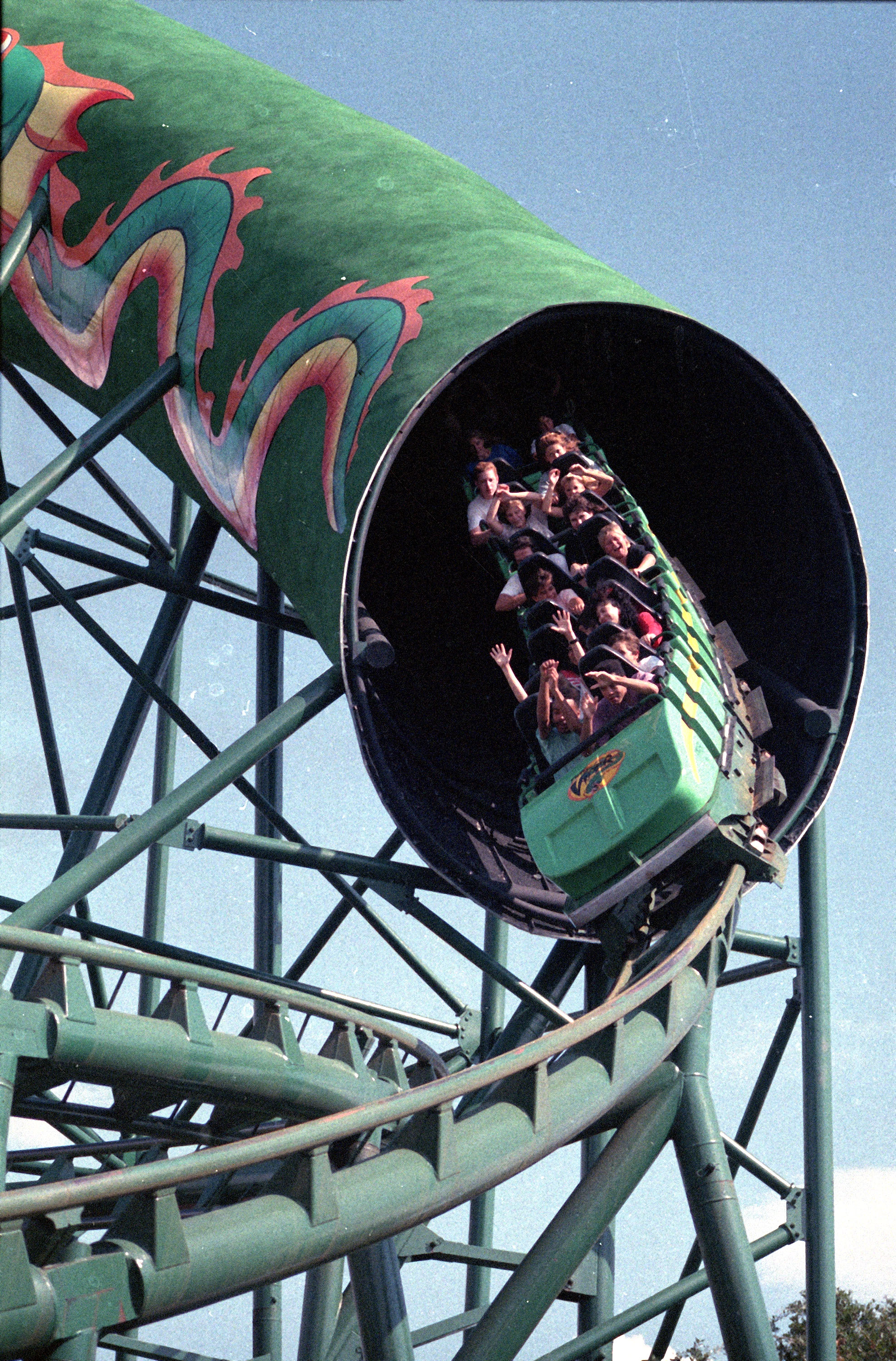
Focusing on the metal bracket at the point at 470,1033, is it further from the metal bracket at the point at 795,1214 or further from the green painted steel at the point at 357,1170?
the green painted steel at the point at 357,1170

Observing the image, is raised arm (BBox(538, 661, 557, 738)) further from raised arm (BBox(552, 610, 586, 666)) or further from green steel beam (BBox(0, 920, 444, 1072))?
green steel beam (BBox(0, 920, 444, 1072))

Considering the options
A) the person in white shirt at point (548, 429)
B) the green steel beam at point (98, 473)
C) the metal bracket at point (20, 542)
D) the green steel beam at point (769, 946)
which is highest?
the green steel beam at point (98, 473)

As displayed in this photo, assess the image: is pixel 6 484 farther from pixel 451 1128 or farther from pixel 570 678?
pixel 451 1128

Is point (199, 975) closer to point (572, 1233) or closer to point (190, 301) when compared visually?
point (572, 1233)

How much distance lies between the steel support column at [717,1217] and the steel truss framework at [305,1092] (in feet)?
0.04

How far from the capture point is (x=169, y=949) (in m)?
8.18

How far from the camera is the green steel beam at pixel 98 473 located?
10.3m

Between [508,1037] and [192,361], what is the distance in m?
4.13

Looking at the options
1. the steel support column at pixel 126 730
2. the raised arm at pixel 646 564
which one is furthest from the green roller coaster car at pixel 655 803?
the steel support column at pixel 126 730

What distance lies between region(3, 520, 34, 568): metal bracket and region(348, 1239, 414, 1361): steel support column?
3.91m

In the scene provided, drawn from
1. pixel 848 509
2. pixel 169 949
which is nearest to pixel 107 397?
pixel 169 949

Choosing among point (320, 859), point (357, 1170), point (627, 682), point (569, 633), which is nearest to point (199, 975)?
point (357, 1170)

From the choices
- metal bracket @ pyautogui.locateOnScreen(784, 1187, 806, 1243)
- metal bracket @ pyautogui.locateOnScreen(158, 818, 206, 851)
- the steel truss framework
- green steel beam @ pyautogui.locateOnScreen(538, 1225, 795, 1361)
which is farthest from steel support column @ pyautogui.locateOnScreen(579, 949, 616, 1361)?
metal bracket @ pyautogui.locateOnScreen(158, 818, 206, 851)

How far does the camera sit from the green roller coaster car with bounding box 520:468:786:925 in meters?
7.38
